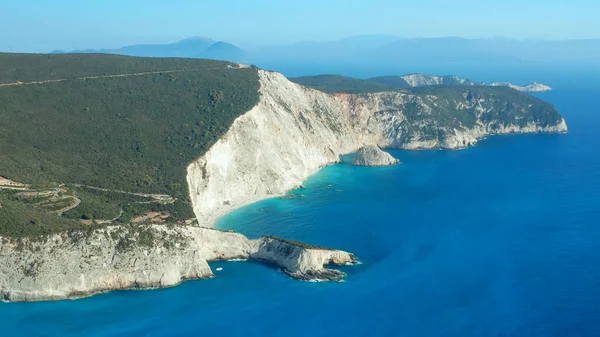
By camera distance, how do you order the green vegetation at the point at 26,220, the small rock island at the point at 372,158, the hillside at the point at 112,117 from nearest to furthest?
the green vegetation at the point at 26,220, the hillside at the point at 112,117, the small rock island at the point at 372,158

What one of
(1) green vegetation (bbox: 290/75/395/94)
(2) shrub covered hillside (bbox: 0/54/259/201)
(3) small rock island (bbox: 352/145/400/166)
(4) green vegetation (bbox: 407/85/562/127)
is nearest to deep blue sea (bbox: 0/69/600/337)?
(3) small rock island (bbox: 352/145/400/166)

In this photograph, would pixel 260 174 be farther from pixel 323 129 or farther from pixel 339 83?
pixel 339 83

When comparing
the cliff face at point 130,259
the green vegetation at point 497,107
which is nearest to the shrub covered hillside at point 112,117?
the cliff face at point 130,259

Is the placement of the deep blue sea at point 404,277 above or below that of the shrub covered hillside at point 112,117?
below

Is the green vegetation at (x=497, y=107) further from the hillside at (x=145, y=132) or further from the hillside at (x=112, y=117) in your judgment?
the hillside at (x=112, y=117)

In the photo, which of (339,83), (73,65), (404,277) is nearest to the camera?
(404,277)

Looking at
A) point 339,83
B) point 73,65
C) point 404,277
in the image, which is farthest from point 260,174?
point 339,83

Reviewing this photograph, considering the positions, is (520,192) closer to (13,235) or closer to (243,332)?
(243,332)
